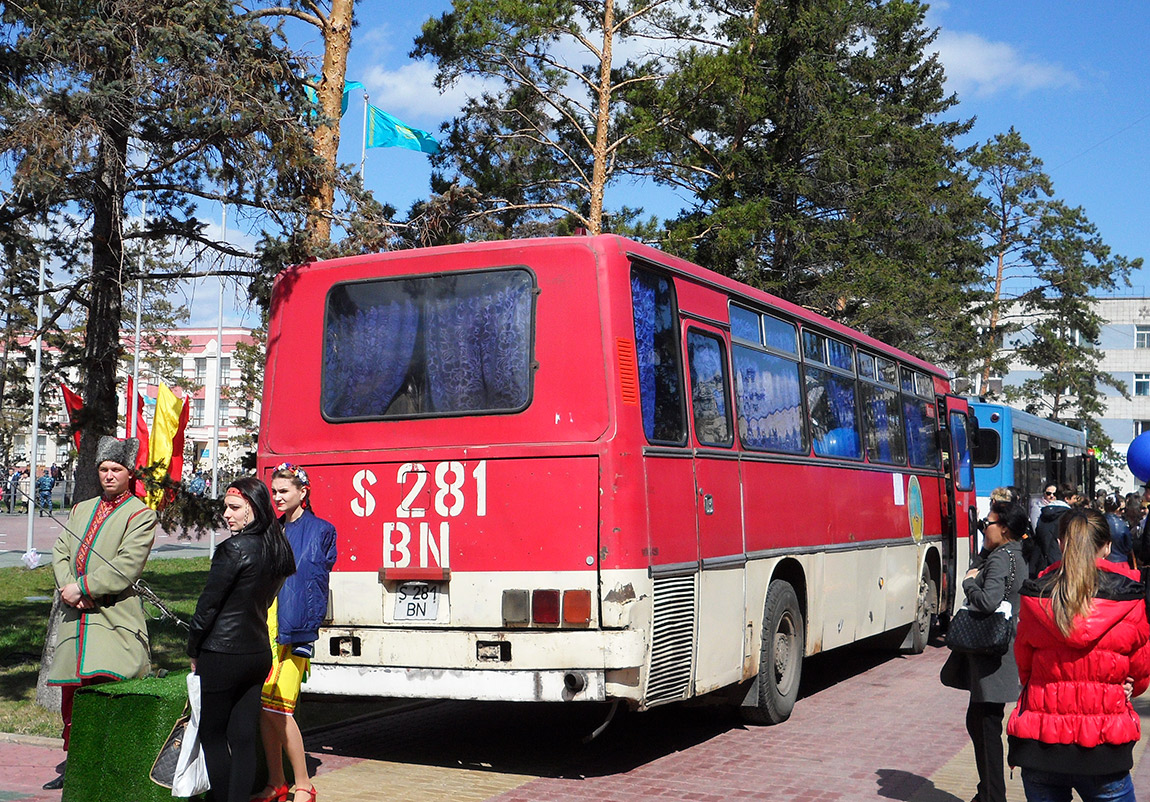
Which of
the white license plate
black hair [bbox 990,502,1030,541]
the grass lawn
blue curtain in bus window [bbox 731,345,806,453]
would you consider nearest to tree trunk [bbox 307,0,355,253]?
blue curtain in bus window [bbox 731,345,806,453]

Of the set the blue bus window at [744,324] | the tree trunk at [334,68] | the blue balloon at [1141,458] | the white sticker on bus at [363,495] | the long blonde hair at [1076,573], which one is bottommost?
the long blonde hair at [1076,573]

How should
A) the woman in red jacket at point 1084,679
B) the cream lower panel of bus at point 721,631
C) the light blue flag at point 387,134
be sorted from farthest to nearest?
1. the light blue flag at point 387,134
2. the cream lower panel of bus at point 721,631
3. the woman in red jacket at point 1084,679

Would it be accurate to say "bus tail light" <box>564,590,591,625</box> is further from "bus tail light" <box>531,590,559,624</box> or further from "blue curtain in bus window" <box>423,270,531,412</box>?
"blue curtain in bus window" <box>423,270,531,412</box>

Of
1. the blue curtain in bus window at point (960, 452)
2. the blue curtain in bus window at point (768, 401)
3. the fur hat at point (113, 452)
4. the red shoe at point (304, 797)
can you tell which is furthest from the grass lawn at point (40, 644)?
the blue curtain in bus window at point (960, 452)

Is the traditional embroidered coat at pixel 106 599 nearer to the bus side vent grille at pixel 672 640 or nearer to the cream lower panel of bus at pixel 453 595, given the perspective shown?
the cream lower panel of bus at pixel 453 595

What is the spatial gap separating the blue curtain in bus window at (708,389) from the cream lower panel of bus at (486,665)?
5.77 ft

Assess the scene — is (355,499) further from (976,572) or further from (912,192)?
(912,192)

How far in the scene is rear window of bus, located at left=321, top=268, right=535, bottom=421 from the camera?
798 centimetres

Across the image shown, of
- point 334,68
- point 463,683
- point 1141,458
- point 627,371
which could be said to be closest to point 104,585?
point 463,683

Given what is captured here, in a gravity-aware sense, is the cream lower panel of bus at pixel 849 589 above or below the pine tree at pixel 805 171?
below

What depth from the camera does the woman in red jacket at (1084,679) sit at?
467cm

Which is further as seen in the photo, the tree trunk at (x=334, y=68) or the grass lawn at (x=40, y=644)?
the tree trunk at (x=334, y=68)

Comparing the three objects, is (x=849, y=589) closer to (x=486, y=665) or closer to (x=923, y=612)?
(x=923, y=612)

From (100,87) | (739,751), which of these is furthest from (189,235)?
(739,751)
